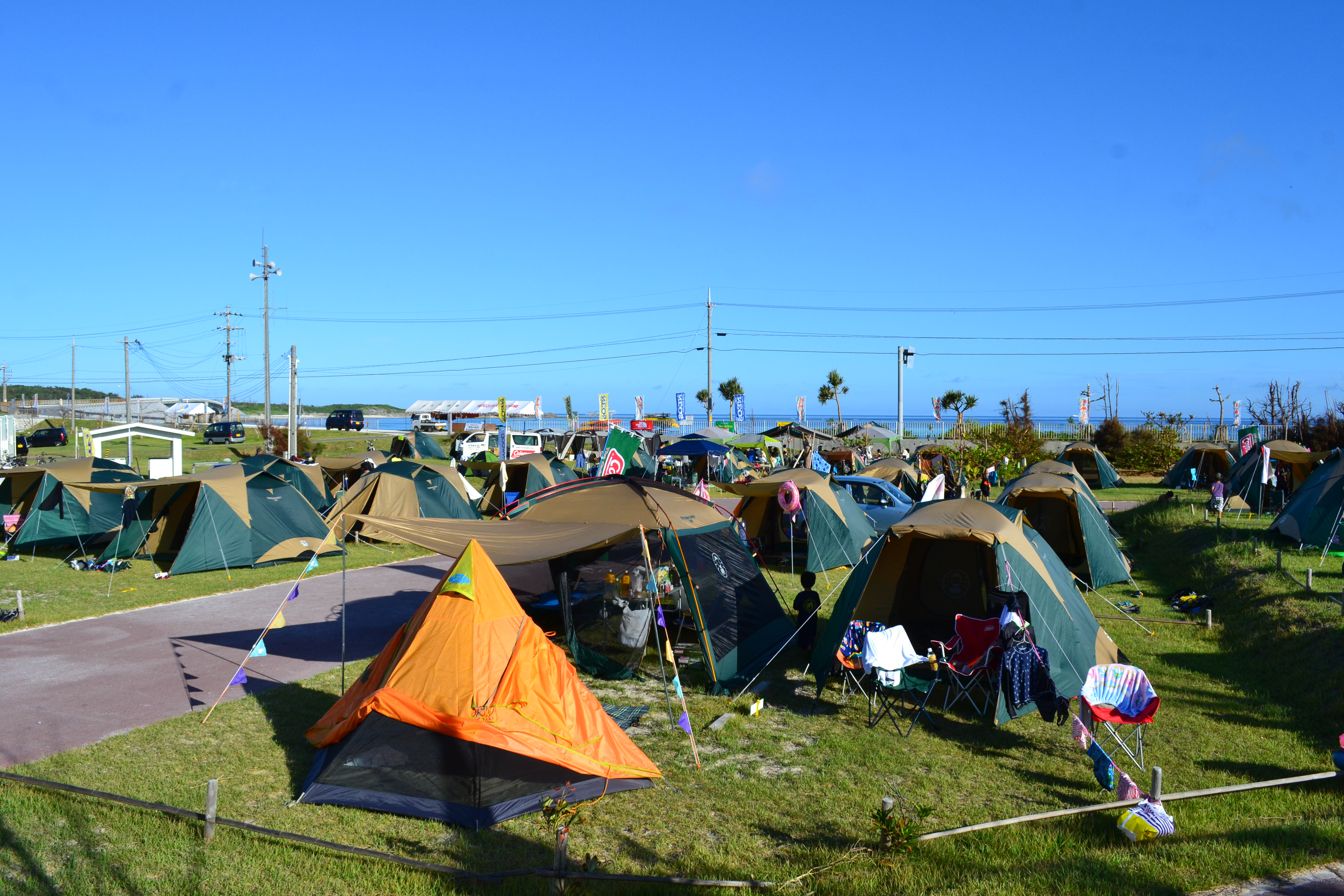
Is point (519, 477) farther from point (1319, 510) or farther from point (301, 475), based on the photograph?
point (1319, 510)

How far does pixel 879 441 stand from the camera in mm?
35188

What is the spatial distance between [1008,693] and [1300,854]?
2317 mm

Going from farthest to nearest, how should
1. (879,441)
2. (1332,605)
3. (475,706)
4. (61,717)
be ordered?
(879,441) < (1332,605) < (61,717) < (475,706)

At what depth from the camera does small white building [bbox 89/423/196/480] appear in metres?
20.3

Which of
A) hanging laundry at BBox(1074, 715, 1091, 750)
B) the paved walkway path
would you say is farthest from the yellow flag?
hanging laundry at BBox(1074, 715, 1091, 750)

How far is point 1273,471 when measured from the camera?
19.8 metres

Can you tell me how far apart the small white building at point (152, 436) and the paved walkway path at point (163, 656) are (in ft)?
27.9

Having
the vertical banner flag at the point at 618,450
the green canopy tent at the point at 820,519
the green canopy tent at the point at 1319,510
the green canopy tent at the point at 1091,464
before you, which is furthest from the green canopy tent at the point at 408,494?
the green canopy tent at the point at 1091,464

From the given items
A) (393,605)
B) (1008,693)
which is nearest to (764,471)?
(393,605)

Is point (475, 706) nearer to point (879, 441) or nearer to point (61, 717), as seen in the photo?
point (61, 717)

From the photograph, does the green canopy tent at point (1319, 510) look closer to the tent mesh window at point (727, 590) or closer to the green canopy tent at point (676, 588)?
the tent mesh window at point (727, 590)

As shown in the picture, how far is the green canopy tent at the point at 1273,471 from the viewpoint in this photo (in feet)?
64.9

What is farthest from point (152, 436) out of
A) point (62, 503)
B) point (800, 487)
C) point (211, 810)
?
point (211, 810)

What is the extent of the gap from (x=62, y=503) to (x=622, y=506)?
12976 millimetres
